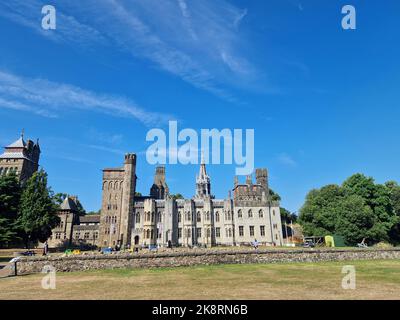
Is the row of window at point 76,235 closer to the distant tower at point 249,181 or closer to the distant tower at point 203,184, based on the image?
the distant tower at point 203,184

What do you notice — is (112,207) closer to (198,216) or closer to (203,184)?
(198,216)

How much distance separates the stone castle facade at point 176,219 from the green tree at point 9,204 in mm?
23653

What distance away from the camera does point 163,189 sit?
91562 millimetres

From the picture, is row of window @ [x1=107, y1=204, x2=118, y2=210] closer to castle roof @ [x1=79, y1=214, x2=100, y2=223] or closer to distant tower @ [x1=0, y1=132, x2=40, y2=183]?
castle roof @ [x1=79, y1=214, x2=100, y2=223]

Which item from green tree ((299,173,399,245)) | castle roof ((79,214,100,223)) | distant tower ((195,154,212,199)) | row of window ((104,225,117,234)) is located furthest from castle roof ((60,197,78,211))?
green tree ((299,173,399,245))

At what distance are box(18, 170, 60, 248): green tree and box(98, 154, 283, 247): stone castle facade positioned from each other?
68.5ft

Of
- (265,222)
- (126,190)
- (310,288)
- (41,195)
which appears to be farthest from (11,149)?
(310,288)

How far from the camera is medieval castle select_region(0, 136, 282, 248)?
6694 centimetres

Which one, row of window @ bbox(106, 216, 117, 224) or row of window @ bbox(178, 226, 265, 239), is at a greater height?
row of window @ bbox(106, 216, 117, 224)

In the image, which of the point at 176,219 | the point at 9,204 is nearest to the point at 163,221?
the point at 176,219

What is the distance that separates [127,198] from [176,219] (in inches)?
535

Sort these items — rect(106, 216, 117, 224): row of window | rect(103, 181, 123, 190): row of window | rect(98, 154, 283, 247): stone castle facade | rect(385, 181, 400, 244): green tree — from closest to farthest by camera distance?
rect(385, 181, 400, 244): green tree, rect(98, 154, 283, 247): stone castle facade, rect(106, 216, 117, 224): row of window, rect(103, 181, 123, 190): row of window

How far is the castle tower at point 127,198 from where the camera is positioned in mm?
66188

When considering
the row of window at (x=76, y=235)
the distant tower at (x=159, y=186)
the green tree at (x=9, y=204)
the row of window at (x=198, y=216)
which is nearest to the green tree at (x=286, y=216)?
the row of window at (x=198, y=216)
